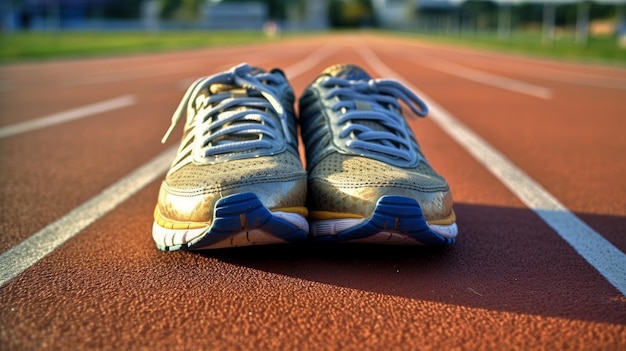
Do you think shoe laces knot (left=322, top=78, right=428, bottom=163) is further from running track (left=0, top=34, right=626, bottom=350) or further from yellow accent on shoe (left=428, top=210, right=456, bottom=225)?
running track (left=0, top=34, right=626, bottom=350)

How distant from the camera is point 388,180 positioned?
1827mm

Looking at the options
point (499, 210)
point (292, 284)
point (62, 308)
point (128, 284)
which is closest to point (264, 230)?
point (292, 284)

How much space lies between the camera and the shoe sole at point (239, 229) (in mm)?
1649

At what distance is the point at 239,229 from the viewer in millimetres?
1682

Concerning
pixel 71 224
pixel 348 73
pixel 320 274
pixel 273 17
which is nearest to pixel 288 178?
pixel 320 274

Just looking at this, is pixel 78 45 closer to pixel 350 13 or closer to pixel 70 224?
pixel 70 224

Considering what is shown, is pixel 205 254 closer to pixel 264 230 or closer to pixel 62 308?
pixel 264 230

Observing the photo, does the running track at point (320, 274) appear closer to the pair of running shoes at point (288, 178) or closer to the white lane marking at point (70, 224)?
the white lane marking at point (70, 224)

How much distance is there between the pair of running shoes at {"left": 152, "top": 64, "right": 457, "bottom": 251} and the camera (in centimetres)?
173

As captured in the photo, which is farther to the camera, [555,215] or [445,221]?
[555,215]

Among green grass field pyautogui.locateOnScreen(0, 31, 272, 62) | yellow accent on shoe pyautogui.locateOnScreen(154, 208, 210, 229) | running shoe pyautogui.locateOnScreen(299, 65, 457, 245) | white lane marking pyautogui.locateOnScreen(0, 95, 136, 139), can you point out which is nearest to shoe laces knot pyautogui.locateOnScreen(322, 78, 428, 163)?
running shoe pyautogui.locateOnScreen(299, 65, 457, 245)

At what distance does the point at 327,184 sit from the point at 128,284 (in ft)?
2.19

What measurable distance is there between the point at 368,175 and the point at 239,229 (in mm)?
448

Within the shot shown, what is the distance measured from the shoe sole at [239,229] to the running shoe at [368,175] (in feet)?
0.44
